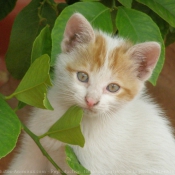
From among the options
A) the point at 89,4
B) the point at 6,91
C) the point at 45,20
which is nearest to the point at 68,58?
the point at 89,4

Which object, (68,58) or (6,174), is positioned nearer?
(68,58)

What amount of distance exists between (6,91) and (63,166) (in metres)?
Result: 0.74

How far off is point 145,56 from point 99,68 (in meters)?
0.12

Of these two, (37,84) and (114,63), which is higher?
(37,84)

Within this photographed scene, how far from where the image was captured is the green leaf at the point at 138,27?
3.00 feet

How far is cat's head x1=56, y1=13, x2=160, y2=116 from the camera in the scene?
891mm

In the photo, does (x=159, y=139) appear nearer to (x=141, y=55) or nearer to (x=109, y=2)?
(x=141, y=55)

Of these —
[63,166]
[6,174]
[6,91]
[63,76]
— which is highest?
[63,76]

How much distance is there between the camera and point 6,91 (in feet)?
5.54

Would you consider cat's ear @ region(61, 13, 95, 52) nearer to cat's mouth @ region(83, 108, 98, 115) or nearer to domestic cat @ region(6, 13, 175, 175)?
domestic cat @ region(6, 13, 175, 175)

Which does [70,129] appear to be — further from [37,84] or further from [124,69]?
[124,69]

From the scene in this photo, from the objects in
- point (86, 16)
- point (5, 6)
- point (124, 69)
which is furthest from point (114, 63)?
point (5, 6)

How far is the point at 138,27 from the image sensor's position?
92 centimetres

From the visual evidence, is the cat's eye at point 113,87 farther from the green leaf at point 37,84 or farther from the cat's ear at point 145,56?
the green leaf at point 37,84
